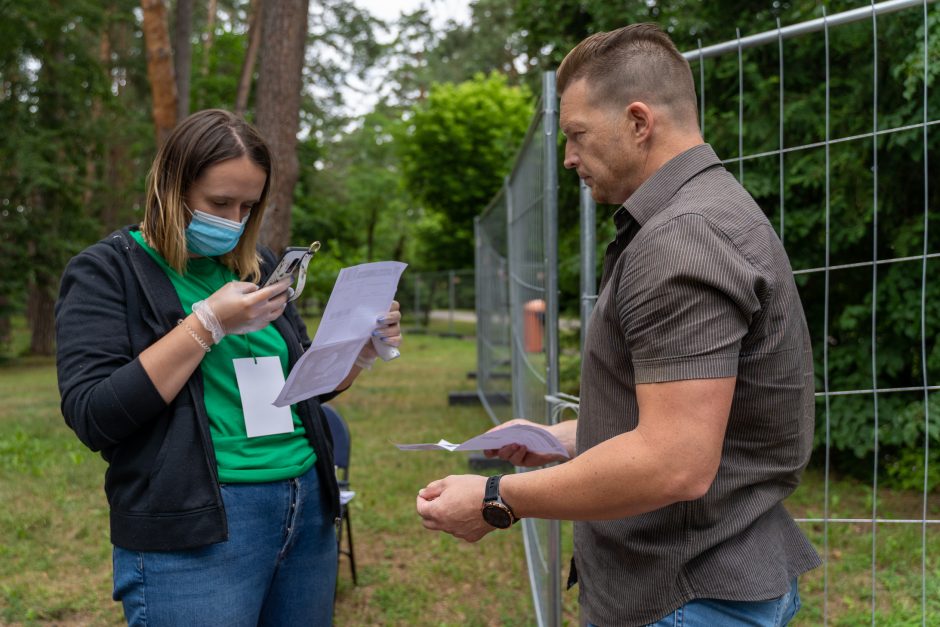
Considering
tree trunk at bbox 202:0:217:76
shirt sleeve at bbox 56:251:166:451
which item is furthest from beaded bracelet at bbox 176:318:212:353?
tree trunk at bbox 202:0:217:76

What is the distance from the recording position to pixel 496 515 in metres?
1.40

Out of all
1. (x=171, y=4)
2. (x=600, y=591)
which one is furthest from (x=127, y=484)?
(x=171, y=4)

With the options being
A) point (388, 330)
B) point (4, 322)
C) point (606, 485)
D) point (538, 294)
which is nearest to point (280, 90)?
point (538, 294)

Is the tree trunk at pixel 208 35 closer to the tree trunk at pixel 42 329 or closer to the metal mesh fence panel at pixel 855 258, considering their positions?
the tree trunk at pixel 42 329

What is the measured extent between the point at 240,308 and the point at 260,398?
0.78 feet

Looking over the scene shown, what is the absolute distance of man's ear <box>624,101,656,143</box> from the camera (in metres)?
1.38

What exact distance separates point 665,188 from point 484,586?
3.67 meters

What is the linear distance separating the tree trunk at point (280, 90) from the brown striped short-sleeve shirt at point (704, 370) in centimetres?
642

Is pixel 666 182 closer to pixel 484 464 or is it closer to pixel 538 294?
pixel 538 294

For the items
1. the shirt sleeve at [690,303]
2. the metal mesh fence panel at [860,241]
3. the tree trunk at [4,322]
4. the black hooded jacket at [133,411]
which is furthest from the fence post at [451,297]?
the shirt sleeve at [690,303]

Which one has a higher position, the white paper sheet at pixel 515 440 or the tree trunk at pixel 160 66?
the tree trunk at pixel 160 66

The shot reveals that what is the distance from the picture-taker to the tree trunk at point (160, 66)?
30.4ft

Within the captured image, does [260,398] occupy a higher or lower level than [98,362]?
lower

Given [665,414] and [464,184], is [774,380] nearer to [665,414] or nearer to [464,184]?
[665,414]
